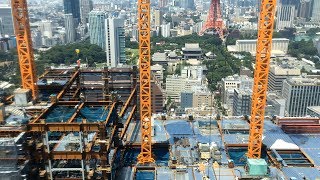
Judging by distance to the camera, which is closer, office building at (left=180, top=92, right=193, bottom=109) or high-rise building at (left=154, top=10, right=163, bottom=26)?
office building at (left=180, top=92, right=193, bottom=109)

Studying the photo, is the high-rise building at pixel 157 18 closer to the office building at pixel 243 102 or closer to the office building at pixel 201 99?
the office building at pixel 201 99

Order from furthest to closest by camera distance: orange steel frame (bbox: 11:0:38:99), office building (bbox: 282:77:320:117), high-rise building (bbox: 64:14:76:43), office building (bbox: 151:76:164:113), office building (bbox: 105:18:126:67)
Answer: high-rise building (bbox: 64:14:76:43)
office building (bbox: 105:18:126:67)
office building (bbox: 282:77:320:117)
office building (bbox: 151:76:164:113)
orange steel frame (bbox: 11:0:38:99)

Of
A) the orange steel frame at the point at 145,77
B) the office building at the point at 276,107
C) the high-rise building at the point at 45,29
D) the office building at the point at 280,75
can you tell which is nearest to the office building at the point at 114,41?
the office building at the point at 280,75

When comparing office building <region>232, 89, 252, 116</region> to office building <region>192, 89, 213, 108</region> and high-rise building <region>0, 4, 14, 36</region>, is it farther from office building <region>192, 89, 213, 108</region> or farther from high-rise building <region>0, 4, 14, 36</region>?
high-rise building <region>0, 4, 14, 36</region>

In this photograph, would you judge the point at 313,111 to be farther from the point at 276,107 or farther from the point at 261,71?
the point at 261,71

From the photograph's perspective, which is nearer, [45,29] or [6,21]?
[6,21]

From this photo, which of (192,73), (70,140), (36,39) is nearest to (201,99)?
(192,73)

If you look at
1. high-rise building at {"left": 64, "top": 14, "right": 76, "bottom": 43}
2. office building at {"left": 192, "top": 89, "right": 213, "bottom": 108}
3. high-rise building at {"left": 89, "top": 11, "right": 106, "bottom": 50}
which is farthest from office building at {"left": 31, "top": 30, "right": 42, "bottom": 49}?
office building at {"left": 192, "top": 89, "right": 213, "bottom": 108}
